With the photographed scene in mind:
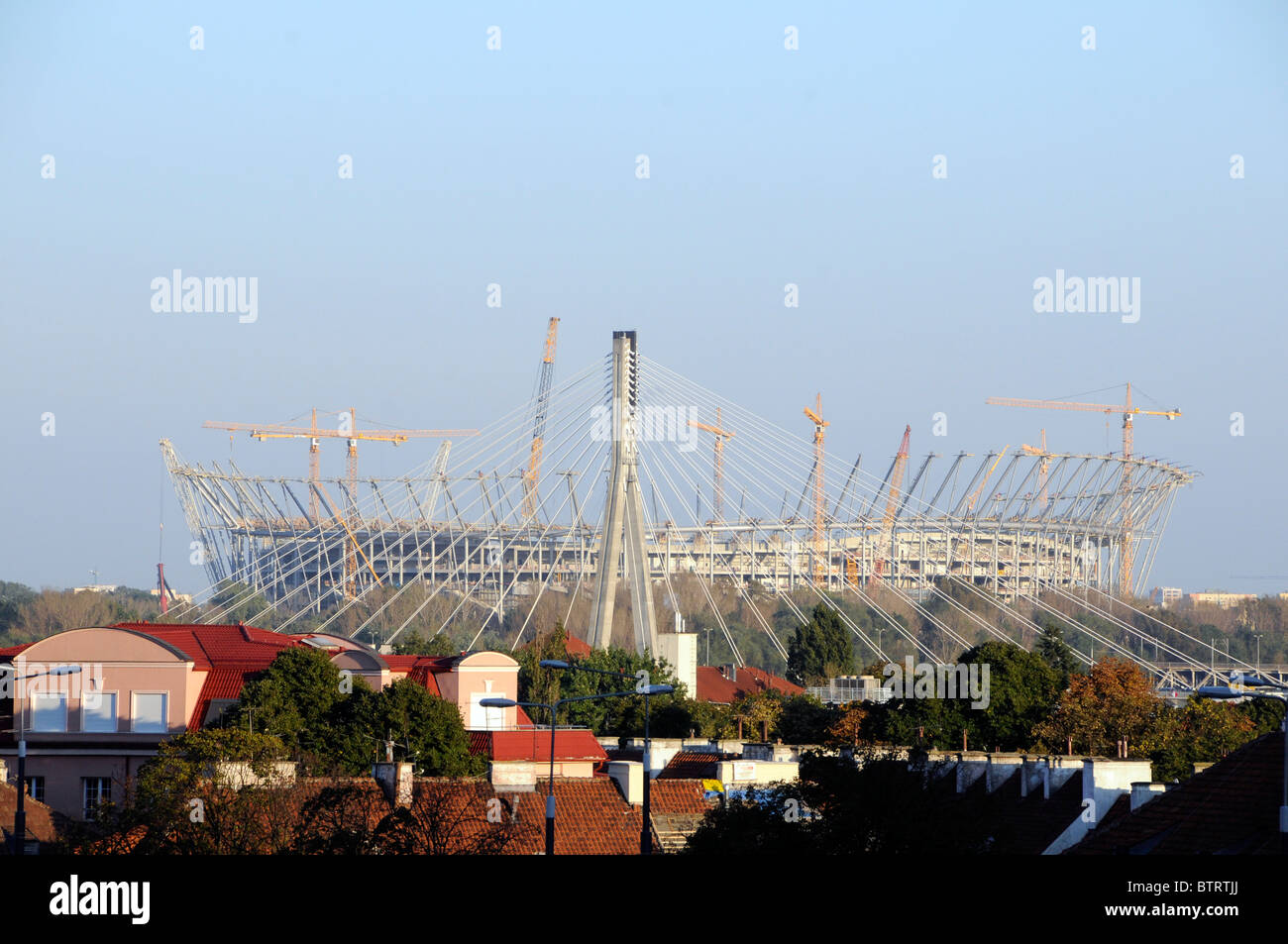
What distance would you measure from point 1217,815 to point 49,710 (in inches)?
1122

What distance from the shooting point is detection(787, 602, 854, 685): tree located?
88.9m

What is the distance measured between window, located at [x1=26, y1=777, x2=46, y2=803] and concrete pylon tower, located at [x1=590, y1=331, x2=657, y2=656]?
3271 cm

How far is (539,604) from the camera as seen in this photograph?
131 meters

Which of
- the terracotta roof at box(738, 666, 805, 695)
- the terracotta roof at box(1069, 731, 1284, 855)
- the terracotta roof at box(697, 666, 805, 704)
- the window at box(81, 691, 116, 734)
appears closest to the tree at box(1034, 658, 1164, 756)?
the terracotta roof at box(1069, 731, 1284, 855)

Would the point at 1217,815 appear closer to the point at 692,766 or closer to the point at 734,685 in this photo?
the point at 692,766

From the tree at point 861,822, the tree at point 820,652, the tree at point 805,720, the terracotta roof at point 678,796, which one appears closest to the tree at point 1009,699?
the tree at point 805,720

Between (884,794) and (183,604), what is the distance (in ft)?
351

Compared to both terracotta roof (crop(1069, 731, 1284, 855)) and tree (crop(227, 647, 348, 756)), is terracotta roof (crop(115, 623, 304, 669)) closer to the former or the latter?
tree (crop(227, 647, 348, 756))

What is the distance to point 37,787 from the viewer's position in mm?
40750

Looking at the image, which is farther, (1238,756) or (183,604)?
(183,604)

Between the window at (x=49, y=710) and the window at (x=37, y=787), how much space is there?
1.40 meters

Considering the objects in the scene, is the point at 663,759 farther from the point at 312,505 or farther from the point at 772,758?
the point at 312,505
